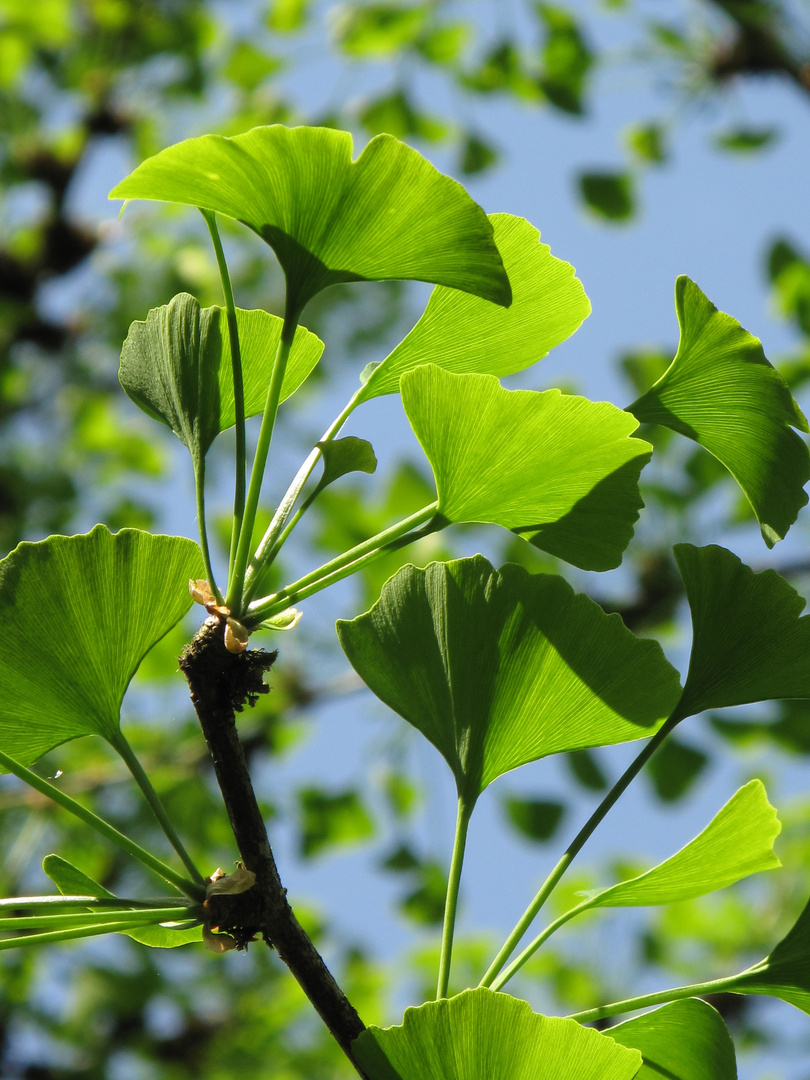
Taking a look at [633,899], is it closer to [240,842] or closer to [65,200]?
[240,842]

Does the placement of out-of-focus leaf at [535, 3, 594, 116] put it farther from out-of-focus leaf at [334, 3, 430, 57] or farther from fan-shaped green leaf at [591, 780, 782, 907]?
fan-shaped green leaf at [591, 780, 782, 907]

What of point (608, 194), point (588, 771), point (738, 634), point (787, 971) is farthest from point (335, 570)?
point (608, 194)

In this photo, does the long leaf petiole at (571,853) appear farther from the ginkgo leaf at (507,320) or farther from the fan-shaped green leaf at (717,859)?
the ginkgo leaf at (507,320)

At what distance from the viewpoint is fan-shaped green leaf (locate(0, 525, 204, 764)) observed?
443 millimetres

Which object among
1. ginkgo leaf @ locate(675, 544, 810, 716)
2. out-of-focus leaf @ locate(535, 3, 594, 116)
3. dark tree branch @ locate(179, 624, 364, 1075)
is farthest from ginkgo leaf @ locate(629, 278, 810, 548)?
out-of-focus leaf @ locate(535, 3, 594, 116)

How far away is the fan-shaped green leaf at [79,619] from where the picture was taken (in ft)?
1.45

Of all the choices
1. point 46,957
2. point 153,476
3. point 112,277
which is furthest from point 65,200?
point 46,957

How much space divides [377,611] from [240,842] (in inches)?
5.1

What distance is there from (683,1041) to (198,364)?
438mm

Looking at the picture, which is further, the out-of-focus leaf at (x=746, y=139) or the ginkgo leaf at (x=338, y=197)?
the out-of-focus leaf at (x=746, y=139)

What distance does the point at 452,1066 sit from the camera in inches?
15.3

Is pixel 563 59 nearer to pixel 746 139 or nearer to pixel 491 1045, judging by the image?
pixel 746 139

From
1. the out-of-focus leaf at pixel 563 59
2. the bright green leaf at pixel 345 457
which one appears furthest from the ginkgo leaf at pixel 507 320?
the out-of-focus leaf at pixel 563 59

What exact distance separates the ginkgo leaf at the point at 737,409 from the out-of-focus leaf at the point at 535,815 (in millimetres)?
1289
